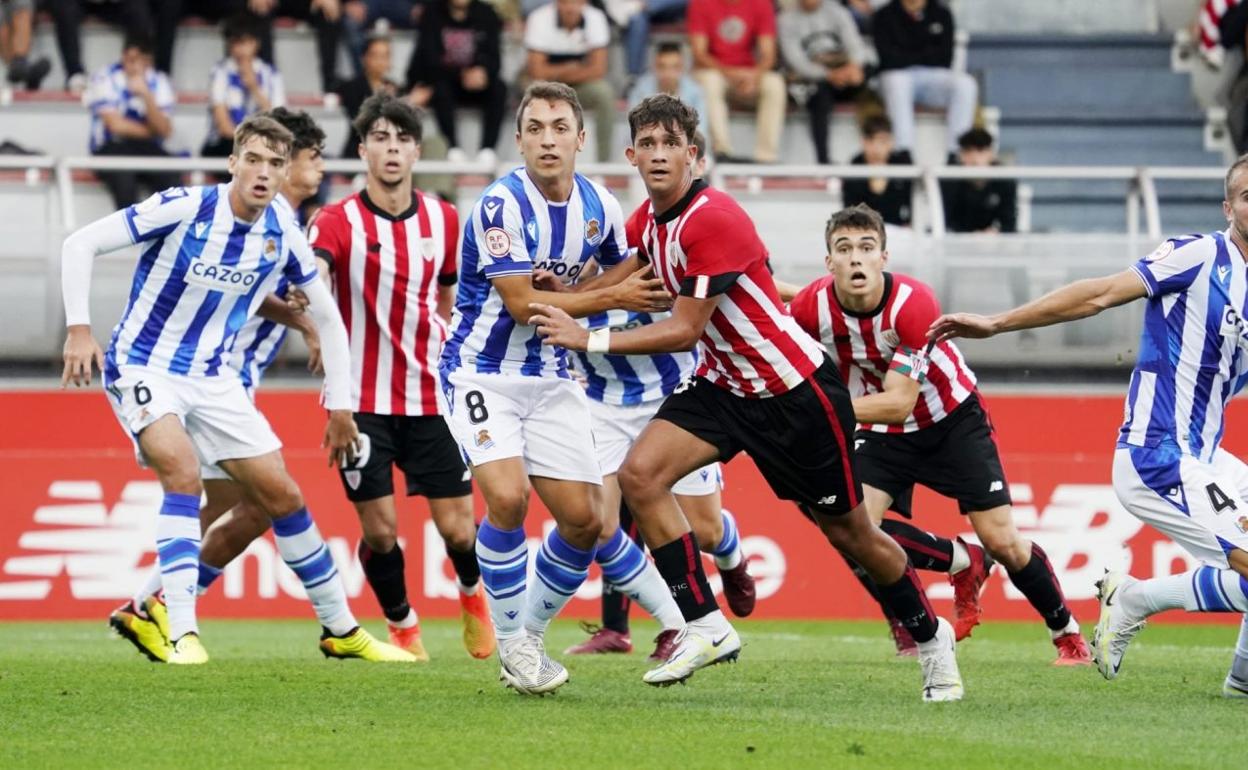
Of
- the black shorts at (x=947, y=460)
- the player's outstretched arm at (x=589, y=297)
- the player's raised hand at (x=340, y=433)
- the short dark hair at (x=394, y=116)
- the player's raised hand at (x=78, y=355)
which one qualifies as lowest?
the black shorts at (x=947, y=460)

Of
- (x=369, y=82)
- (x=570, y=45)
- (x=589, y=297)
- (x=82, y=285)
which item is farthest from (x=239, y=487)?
(x=570, y=45)

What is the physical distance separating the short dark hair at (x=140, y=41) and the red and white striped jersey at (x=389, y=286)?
245 inches

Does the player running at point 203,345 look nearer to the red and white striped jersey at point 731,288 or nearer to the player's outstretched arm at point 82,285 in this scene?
the player's outstretched arm at point 82,285

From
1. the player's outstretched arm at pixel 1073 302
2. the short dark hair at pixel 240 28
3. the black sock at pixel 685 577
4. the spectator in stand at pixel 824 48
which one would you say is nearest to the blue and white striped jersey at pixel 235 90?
the short dark hair at pixel 240 28

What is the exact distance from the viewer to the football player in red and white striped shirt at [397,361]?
8906 mm

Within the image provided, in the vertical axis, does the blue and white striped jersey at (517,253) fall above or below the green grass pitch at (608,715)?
above

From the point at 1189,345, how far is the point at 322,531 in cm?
655

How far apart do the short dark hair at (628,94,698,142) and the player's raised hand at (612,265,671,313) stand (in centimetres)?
52

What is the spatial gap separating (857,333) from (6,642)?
4.71 m

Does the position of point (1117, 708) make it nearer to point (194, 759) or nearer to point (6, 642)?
point (194, 759)

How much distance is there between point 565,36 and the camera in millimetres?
15203

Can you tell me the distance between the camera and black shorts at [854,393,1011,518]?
350 inches

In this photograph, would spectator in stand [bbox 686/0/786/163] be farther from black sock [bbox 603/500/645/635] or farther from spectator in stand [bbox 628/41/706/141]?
black sock [bbox 603/500/645/635]

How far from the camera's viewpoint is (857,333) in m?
8.49
